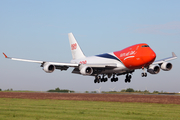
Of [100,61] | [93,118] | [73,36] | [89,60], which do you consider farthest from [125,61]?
[93,118]

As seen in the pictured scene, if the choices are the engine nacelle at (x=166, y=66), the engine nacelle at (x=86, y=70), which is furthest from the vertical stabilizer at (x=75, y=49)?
the engine nacelle at (x=166, y=66)

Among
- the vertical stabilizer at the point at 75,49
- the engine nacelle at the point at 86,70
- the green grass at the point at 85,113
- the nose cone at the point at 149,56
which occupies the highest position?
the vertical stabilizer at the point at 75,49

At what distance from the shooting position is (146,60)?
174ft

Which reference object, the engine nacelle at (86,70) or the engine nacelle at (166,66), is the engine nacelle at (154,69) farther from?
the engine nacelle at (86,70)

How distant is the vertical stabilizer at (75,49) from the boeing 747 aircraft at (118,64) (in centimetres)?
390

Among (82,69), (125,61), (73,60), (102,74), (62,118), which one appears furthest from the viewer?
(73,60)

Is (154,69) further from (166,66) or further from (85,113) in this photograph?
(85,113)

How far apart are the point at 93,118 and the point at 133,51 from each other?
114 ft

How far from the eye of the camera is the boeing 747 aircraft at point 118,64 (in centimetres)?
5394

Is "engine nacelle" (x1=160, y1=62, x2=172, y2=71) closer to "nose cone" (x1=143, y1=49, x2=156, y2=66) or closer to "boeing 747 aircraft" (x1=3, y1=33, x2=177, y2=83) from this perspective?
"boeing 747 aircraft" (x1=3, y1=33, x2=177, y2=83)

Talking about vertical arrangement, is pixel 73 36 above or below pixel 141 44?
above

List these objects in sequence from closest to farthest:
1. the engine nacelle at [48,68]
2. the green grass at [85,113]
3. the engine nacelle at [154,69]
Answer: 1. the green grass at [85,113]
2. the engine nacelle at [48,68]
3. the engine nacelle at [154,69]

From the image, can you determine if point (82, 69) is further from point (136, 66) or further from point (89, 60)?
point (136, 66)

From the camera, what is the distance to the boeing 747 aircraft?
53.9 meters
